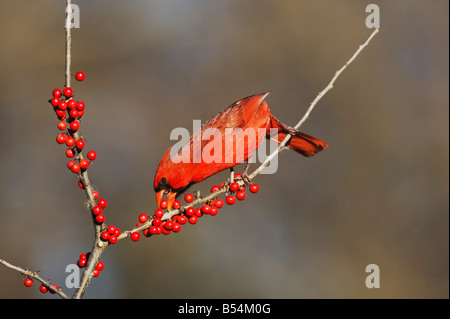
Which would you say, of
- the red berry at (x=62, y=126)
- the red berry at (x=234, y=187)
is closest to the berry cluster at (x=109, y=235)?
the red berry at (x=62, y=126)

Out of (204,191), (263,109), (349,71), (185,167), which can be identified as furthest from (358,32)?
(185,167)

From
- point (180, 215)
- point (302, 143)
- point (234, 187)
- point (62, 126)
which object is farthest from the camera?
point (302, 143)

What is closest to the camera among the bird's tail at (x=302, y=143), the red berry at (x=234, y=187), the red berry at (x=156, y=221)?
the red berry at (x=156, y=221)

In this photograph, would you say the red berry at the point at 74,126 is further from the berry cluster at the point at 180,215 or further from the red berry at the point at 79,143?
the berry cluster at the point at 180,215

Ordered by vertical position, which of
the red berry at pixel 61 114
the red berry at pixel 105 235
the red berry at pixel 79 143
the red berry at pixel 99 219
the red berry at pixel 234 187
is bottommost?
the red berry at pixel 105 235

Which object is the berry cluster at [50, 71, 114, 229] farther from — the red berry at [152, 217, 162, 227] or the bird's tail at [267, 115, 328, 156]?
the bird's tail at [267, 115, 328, 156]

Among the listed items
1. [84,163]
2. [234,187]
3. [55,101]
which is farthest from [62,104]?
[234,187]

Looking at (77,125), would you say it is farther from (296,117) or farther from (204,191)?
(296,117)

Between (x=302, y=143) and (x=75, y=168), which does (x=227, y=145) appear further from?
(x=75, y=168)
